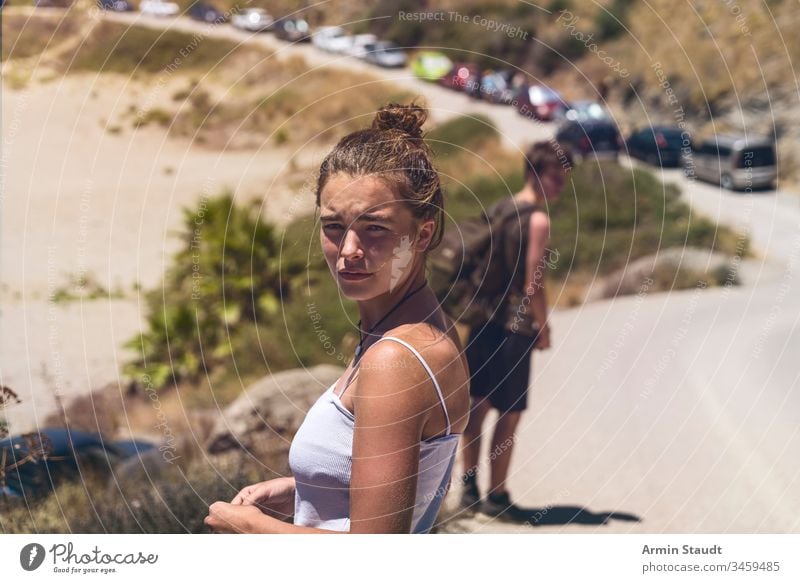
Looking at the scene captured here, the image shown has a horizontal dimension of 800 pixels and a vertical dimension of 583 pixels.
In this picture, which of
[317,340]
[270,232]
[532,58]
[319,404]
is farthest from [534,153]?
[532,58]

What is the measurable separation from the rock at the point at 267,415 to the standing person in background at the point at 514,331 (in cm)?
139

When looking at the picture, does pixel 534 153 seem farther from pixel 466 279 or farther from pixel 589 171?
pixel 589 171

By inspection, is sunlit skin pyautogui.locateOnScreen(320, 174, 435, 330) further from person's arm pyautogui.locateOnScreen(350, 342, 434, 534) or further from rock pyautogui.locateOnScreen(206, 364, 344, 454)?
rock pyautogui.locateOnScreen(206, 364, 344, 454)

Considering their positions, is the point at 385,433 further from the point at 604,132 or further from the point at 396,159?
the point at 604,132

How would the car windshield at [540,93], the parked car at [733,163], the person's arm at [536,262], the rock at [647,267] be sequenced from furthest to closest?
the car windshield at [540,93]
the parked car at [733,163]
the rock at [647,267]
the person's arm at [536,262]

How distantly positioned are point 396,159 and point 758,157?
16.7 metres

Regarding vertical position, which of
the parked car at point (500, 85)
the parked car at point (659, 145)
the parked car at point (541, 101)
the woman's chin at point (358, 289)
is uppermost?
the woman's chin at point (358, 289)

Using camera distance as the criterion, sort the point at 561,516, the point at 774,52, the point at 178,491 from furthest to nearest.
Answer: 1. the point at 774,52
2. the point at 561,516
3. the point at 178,491

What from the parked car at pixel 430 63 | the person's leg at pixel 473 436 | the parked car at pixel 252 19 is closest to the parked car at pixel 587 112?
the parked car at pixel 430 63

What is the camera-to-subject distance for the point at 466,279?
4.95 m

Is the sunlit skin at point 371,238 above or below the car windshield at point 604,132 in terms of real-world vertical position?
above

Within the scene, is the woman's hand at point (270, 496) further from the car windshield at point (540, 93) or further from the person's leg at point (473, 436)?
the car windshield at point (540, 93)

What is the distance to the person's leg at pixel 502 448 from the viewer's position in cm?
510
